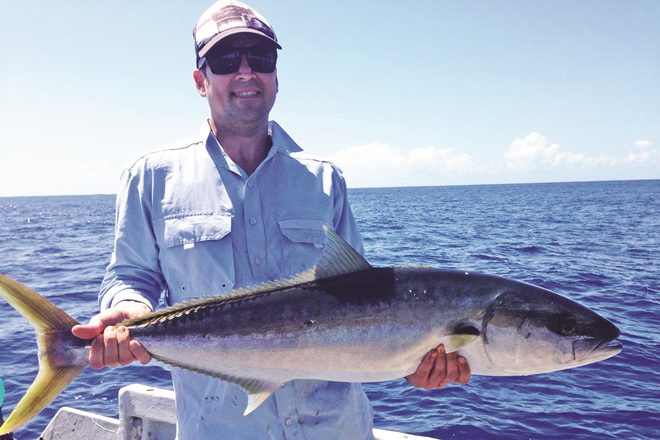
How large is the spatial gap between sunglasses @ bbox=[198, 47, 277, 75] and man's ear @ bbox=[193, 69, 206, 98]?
152 mm

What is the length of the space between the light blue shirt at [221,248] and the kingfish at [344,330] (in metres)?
0.30

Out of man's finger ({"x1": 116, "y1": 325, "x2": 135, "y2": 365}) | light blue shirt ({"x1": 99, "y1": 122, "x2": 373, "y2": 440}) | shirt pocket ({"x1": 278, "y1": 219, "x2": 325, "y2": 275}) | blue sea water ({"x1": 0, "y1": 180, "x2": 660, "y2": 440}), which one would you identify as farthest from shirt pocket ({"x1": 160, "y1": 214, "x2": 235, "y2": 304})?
blue sea water ({"x1": 0, "y1": 180, "x2": 660, "y2": 440})

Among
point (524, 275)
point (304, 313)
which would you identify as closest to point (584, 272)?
point (524, 275)

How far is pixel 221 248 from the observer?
361 centimetres

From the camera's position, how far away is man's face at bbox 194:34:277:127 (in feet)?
12.3

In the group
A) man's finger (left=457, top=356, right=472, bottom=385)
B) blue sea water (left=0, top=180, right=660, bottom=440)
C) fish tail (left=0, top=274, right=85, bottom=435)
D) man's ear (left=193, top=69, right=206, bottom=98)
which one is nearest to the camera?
fish tail (left=0, top=274, right=85, bottom=435)

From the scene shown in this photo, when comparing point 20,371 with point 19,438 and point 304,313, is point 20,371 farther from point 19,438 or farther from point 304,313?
point 304,313

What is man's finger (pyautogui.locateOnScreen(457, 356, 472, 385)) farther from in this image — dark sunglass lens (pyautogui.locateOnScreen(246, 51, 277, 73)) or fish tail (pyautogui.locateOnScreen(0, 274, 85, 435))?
dark sunglass lens (pyautogui.locateOnScreen(246, 51, 277, 73))

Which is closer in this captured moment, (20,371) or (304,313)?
(304,313)

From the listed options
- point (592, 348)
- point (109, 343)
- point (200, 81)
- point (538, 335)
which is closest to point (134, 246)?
point (109, 343)

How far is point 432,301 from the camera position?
3199 mm

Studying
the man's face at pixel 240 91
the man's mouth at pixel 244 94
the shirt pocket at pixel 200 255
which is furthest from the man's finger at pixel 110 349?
the man's mouth at pixel 244 94

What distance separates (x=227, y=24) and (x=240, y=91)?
1.70 feet

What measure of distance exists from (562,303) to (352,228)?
1.55 meters
